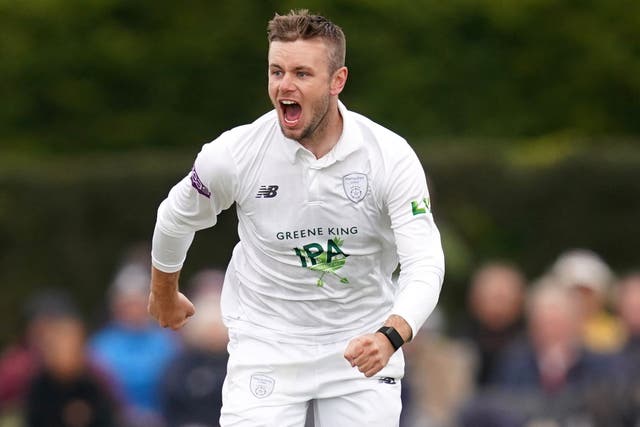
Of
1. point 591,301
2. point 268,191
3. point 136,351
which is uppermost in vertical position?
point 268,191

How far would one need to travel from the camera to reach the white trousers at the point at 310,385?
7570 mm

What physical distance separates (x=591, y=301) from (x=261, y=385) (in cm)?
588

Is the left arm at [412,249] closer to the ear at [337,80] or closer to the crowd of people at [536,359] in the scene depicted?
the ear at [337,80]

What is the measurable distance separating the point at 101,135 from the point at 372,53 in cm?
378

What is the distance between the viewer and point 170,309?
26.0ft

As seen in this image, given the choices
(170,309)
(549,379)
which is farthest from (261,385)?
(549,379)

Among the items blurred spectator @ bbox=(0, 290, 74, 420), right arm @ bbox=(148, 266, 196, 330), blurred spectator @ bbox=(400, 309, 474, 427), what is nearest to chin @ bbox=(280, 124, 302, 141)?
right arm @ bbox=(148, 266, 196, 330)

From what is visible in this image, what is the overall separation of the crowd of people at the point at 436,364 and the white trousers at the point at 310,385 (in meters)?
3.51

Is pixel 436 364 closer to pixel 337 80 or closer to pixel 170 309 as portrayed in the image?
pixel 170 309

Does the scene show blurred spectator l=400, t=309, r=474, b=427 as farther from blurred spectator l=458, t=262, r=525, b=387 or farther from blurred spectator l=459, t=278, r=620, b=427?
blurred spectator l=459, t=278, r=620, b=427

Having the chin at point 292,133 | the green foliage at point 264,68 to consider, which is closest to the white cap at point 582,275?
the chin at point 292,133

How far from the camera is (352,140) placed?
745 centimetres

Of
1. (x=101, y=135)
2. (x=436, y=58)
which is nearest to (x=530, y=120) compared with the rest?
(x=436, y=58)

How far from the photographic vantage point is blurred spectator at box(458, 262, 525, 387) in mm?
12688
